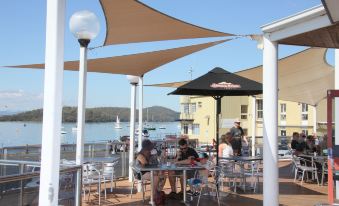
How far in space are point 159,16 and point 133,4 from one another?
0.47 meters

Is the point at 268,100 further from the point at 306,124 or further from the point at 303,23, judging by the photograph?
the point at 306,124

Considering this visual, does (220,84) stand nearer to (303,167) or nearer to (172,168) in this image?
(172,168)

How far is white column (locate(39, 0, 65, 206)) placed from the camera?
277 cm

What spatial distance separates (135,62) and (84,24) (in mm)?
2480

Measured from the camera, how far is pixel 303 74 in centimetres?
1112

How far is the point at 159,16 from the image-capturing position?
4918 millimetres

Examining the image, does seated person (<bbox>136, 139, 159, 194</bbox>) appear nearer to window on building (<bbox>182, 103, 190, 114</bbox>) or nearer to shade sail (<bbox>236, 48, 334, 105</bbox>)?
shade sail (<bbox>236, 48, 334, 105</bbox>)

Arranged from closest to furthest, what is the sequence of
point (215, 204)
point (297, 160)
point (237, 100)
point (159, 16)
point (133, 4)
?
point (133, 4)
point (159, 16)
point (215, 204)
point (297, 160)
point (237, 100)

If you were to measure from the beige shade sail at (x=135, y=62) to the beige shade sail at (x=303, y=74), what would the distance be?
287 cm

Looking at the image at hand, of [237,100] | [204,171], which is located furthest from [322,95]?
[237,100]

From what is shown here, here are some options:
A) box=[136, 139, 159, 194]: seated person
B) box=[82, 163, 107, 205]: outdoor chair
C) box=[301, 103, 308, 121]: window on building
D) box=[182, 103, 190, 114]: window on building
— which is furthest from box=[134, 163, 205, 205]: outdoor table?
box=[182, 103, 190, 114]: window on building

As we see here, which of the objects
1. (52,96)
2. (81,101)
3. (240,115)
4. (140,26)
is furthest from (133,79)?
(240,115)

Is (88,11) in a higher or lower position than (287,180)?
higher

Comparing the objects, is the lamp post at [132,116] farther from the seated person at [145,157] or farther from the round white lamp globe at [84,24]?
the round white lamp globe at [84,24]
